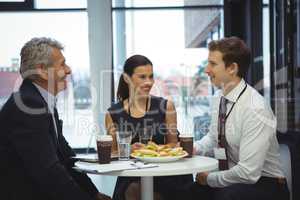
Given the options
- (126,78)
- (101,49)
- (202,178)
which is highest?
(101,49)

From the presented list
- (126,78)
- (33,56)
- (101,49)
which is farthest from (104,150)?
(101,49)

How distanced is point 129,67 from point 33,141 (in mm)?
1180

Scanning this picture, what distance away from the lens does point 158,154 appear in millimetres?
1850

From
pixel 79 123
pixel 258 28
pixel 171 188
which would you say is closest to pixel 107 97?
pixel 79 123

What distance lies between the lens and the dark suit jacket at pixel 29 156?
1.56 metres

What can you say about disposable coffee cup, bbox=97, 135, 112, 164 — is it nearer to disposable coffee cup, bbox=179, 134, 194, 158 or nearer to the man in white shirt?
disposable coffee cup, bbox=179, 134, 194, 158

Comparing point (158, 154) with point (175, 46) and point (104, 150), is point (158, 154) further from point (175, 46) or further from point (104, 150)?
point (175, 46)

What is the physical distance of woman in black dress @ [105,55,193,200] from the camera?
7.44ft

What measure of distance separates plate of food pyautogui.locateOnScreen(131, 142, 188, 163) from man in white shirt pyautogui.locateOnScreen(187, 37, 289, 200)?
253 mm

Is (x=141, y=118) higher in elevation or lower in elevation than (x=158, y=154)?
higher

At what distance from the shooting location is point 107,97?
5.12 meters

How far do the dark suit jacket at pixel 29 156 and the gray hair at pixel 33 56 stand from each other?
0.08 meters

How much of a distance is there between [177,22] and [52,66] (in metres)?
3.59

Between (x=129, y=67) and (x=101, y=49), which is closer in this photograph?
(x=129, y=67)
